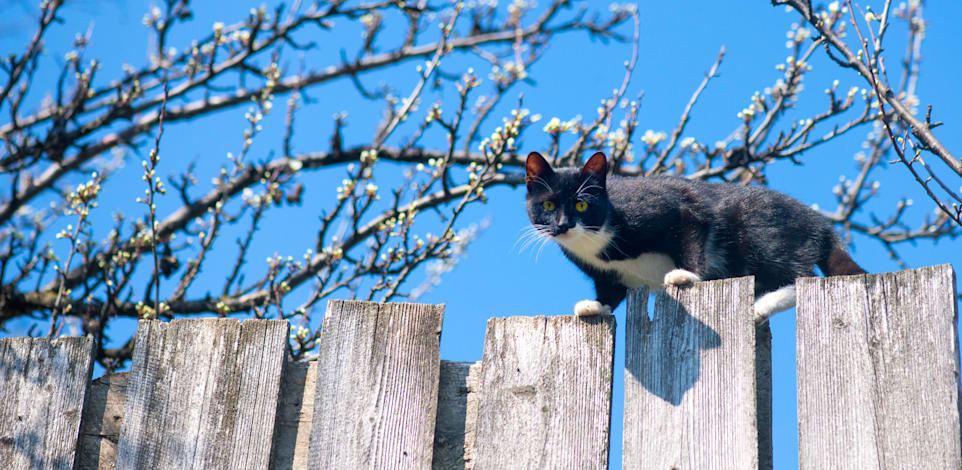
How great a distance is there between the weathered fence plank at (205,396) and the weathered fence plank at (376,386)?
15cm

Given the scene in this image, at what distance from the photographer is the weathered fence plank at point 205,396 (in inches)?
91.5

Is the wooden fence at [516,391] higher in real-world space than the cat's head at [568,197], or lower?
lower

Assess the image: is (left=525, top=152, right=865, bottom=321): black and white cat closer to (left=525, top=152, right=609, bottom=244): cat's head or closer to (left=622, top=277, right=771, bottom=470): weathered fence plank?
(left=525, top=152, right=609, bottom=244): cat's head

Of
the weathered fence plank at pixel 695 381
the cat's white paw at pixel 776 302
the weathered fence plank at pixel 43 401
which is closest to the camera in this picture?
the weathered fence plank at pixel 695 381

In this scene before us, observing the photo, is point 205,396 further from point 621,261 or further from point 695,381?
point 621,261

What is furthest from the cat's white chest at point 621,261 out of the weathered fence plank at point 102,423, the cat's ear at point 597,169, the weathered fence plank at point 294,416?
the weathered fence plank at point 102,423

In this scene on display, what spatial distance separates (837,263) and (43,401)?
2.87 metres

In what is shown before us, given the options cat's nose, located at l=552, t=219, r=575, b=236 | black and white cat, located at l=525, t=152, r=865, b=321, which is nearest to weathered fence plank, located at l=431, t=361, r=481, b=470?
black and white cat, located at l=525, t=152, r=865, b=321

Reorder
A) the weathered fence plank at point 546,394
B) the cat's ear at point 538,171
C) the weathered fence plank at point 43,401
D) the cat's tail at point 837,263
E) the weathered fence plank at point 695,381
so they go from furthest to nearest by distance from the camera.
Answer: the cat's ear at point 538,171
the cat's tail at point 837,263
the weathered fence plank at point 43,401
the weathered fence plank at point 546,394
the weathered fence plank at point 695,381

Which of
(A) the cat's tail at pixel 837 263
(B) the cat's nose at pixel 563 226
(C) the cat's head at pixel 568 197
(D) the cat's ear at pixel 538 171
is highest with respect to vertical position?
(D) the cat's ear at pixel 538 171

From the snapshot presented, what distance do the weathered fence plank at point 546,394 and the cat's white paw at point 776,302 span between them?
1.09 metres

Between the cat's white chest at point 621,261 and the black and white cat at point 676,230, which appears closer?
the black and white cat at point 676,230

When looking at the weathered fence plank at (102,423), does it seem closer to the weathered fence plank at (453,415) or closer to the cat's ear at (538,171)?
the weathered fence plank at (453,415)

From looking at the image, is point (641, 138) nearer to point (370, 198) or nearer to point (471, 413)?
point (370, 198)
